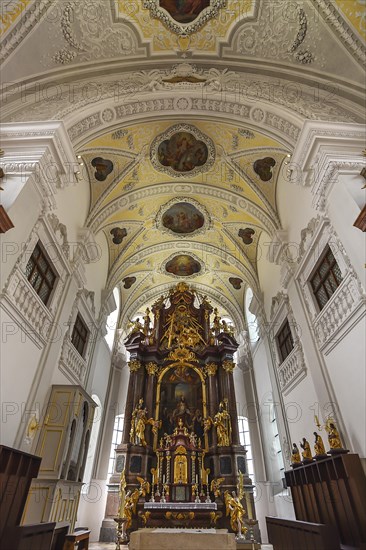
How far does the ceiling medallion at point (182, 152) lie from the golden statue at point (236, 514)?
36.2 ft

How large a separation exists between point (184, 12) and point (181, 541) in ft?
41.5

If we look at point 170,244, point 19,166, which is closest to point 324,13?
point 19,166

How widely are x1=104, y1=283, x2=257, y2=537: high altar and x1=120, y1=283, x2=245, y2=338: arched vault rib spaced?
1.48 m

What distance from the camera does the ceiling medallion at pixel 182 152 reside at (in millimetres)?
10773

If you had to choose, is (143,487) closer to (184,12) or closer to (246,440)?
(246,440)

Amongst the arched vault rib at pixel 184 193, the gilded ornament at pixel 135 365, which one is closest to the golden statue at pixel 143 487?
the gilded ornament at pixel 135 365

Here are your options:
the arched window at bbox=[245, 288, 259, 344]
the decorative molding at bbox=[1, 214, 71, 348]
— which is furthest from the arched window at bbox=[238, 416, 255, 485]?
the decorative molding at bbox=[1, 214, 71, 348]

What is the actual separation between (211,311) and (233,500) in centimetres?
821

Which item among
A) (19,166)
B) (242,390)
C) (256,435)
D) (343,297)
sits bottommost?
(256,435)

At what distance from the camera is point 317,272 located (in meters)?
8.30

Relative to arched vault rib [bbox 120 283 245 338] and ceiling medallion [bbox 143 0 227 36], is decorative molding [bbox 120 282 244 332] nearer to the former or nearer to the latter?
arched vault rib [bbox 120 283 245 338]

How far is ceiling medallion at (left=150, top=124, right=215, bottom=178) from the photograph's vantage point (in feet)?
35.3

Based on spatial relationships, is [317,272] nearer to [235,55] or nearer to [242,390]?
[235,55]

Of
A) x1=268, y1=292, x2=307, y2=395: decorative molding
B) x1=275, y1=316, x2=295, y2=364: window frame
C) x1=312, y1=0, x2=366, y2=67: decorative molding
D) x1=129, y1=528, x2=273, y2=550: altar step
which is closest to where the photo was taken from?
x1=129, y1=528, x2=273, y2=550: altar step
